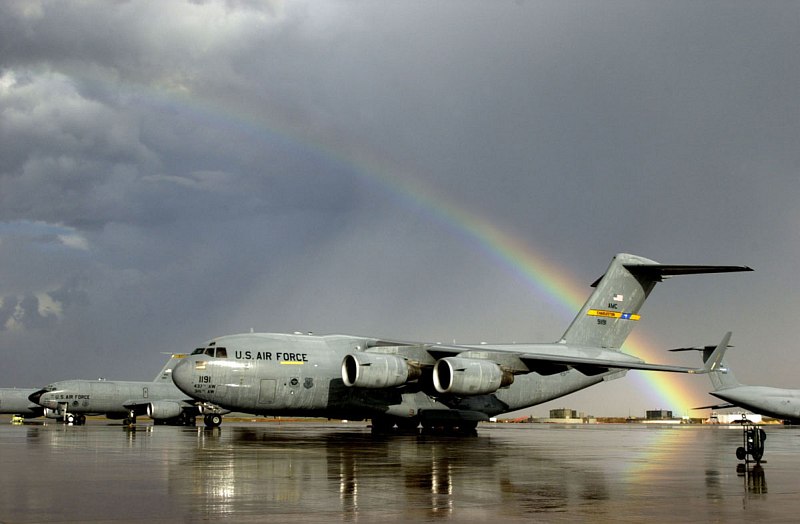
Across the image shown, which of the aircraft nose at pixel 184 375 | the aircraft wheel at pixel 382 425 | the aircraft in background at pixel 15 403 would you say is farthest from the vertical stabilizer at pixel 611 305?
the aircraft in background at pixel 15 403

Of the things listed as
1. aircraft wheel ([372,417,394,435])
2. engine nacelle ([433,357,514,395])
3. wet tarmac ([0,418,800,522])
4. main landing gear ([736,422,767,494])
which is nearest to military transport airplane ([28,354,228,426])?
aircraft wheel ([372,417,394,435])

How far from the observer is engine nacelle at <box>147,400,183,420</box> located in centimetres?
5462

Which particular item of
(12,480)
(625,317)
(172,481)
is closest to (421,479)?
(172,481)

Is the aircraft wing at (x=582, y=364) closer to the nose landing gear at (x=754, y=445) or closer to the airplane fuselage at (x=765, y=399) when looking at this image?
the nose landing gear at (x=754, y=445)

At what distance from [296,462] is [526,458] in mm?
6006

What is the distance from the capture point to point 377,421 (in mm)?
A: 36250

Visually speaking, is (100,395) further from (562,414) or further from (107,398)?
(562,414)

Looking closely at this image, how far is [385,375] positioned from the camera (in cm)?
3136

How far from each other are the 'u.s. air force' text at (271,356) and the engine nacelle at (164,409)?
84.4ft

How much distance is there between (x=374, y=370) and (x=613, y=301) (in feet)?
45.4

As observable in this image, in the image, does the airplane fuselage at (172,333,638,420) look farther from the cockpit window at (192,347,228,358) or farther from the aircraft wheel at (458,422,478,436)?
the aircraft wheel at (458,422,478,436)

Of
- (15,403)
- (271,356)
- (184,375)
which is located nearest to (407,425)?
(271,356)

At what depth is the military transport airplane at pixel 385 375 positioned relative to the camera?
103 feet

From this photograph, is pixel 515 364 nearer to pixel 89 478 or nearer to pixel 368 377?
pixel 368 377
